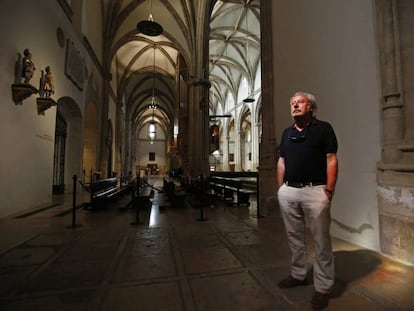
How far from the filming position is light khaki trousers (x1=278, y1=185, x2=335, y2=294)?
1633 mm

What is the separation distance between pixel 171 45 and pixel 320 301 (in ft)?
58.7

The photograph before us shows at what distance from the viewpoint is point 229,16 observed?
735 inches

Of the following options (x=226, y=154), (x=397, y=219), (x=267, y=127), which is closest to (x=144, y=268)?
(x=397, y=219)

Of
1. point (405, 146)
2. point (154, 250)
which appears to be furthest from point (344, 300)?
point (154, 250)

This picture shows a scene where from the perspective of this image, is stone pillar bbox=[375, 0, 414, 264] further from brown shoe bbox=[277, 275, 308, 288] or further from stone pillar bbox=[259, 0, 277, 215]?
stone pillar bbox=[259, 0, 277, 215]

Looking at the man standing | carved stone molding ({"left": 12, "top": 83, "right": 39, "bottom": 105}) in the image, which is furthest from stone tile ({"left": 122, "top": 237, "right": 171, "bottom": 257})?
carved stone molding ({"left": 12, "top": 83, "right": 39, "bottom": 105})

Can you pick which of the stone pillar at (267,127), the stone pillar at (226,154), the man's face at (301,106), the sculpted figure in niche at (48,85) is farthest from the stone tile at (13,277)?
the stone pillar at (226,154)

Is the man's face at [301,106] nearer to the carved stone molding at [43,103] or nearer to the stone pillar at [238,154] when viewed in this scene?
the carved stone molding at [43,103]

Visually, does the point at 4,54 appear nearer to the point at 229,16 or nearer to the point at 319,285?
the point at 319,285

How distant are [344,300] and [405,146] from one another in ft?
5.75

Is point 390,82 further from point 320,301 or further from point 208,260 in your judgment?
point 208,260

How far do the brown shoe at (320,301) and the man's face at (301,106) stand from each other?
4.17 ft

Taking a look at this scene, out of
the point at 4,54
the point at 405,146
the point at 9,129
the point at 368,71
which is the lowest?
the point at 405,146

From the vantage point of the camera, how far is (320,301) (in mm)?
1575
